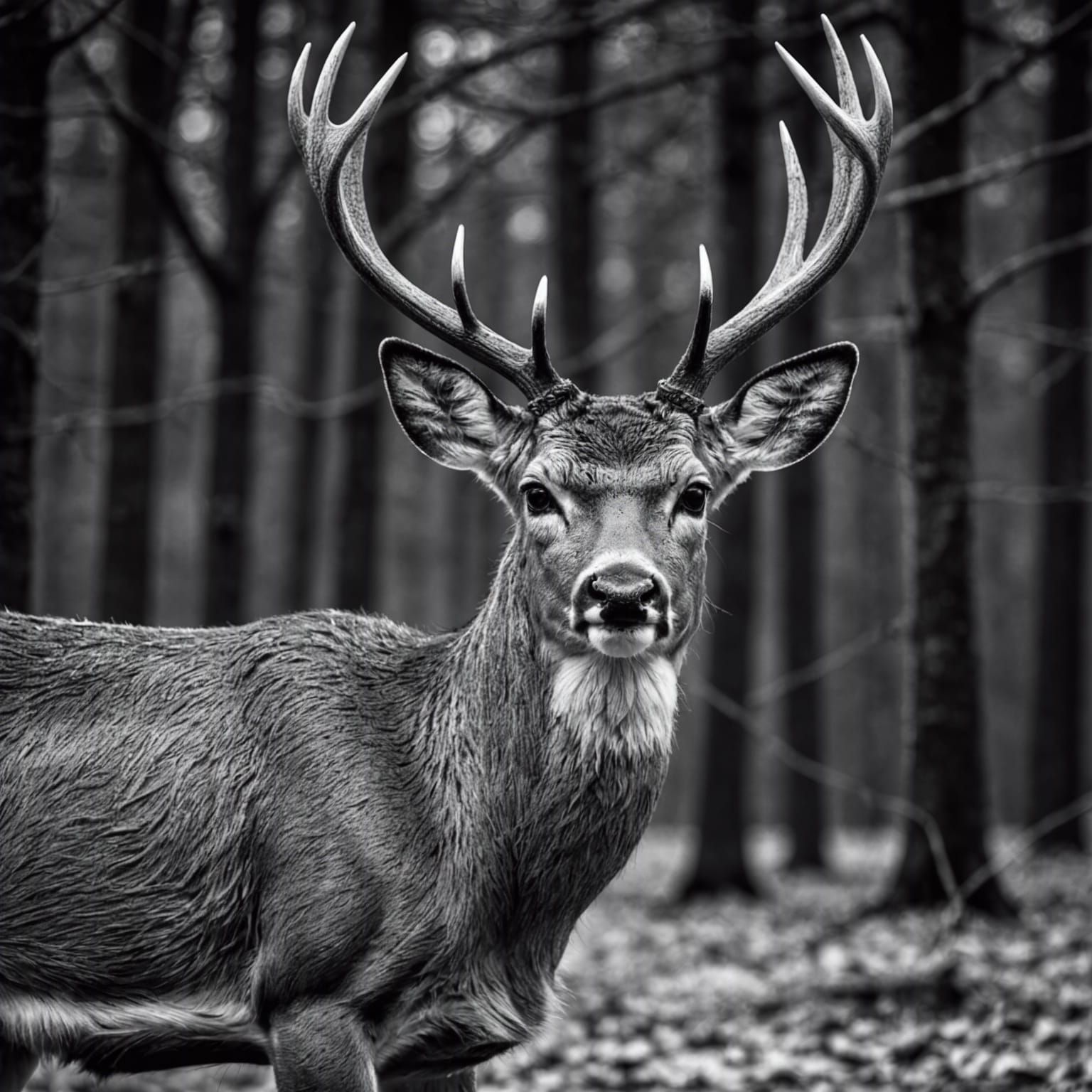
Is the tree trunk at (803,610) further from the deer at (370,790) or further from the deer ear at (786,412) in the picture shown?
the deer at (370,790)

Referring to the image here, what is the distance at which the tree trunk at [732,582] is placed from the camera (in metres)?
13.3

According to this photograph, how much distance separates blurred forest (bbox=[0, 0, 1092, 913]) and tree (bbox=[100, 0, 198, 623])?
0.03 m

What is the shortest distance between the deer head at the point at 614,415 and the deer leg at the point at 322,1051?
1.45m

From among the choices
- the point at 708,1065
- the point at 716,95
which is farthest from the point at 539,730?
the point at 716,95

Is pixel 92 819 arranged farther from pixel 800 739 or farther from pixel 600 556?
pixel 800 739

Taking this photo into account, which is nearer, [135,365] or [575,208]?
[135,365]

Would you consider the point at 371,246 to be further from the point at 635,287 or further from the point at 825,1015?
the point at 635,287

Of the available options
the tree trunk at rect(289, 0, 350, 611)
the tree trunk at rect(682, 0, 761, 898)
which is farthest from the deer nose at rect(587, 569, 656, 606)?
the tree trunk at rect(289, 0, 350, 611)

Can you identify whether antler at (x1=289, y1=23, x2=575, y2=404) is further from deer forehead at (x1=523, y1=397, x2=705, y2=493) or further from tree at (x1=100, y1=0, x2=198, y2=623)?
tree at (x1=100, y1=0, x2=198, y2=623)

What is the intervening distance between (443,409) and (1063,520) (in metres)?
11.4

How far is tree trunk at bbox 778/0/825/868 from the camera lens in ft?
52.7

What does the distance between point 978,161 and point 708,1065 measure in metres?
16.6

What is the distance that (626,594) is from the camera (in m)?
4.45

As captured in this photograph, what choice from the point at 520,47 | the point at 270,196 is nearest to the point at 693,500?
the point at 520,47
